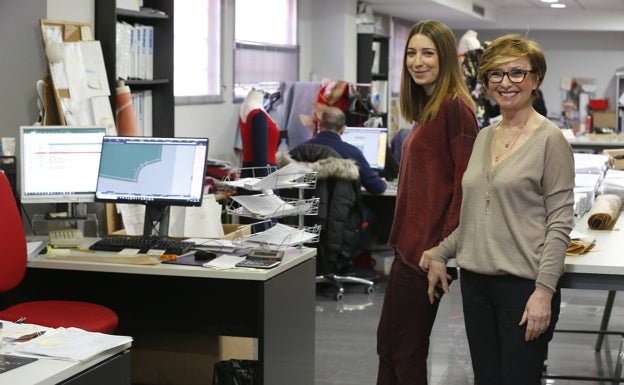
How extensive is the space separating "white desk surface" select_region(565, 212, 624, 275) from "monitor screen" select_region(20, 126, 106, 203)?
220 cm

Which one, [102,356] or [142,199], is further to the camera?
[142,199]

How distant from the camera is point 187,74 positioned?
7.32 metres

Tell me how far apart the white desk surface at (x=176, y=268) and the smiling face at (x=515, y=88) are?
140 centimetres

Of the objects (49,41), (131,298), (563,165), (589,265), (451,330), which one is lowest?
(451,330)

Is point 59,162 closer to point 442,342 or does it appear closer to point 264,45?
point 442,342

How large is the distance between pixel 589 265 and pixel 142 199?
2.09m

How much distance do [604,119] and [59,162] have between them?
1230 centimetres

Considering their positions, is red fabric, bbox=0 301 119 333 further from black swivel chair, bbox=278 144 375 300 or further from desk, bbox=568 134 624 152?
desk, bbox=568 134 624 152

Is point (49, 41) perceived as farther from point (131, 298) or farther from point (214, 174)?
point (214, 174)

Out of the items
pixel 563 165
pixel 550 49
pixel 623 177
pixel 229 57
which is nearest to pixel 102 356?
pixel 563 165

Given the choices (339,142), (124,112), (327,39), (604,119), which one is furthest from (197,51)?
(604,119)

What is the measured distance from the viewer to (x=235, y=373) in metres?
4.14

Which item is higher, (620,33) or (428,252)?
(620,33)

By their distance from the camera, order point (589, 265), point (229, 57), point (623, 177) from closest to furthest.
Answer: point (589, 265)
point (623, 177)
point (229, 57)
